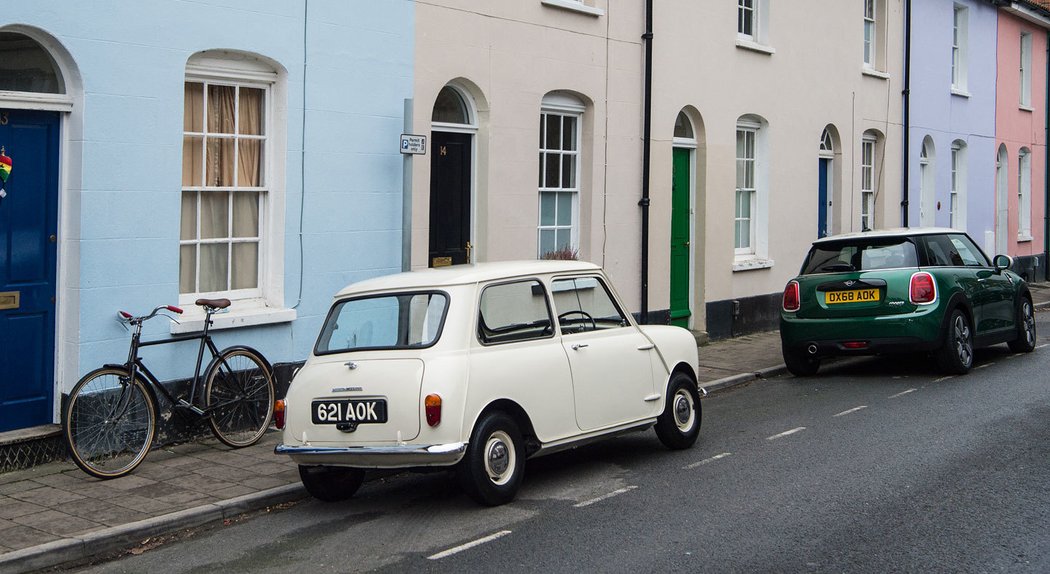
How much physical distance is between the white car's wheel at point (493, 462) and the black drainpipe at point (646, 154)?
8.17m

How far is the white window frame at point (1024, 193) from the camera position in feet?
98.9

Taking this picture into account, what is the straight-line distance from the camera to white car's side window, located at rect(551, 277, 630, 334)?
9023mm

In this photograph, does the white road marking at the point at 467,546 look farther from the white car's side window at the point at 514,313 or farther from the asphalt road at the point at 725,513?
the white car's side window at the point at 514,313

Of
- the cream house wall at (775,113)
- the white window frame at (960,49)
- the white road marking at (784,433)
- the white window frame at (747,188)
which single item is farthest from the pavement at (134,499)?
the white window frame at (960,49)

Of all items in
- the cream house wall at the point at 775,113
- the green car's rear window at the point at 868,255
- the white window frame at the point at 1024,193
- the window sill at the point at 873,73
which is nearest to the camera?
the green car's rear window at the point at 868,255

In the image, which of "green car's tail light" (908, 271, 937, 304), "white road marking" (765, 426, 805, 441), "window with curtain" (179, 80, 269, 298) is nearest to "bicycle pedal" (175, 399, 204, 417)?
"window with curtain" (179, 80, 269, 298)

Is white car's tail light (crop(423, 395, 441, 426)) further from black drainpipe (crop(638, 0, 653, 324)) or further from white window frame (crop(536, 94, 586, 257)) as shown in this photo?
black drainpipe (crop(638, 0, 653, 324))

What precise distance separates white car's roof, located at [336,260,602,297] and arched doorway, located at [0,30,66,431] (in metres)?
2.59

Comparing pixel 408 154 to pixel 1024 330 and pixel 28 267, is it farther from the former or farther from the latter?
pixel 1024 330

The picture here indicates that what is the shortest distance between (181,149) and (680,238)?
891 centimetres

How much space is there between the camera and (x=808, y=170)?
67.4ft

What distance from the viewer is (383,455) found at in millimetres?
7812

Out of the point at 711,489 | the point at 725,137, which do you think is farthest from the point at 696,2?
the point at 711,489

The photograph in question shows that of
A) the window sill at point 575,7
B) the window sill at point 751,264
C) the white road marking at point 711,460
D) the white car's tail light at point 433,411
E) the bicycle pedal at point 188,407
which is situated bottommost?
the white road marking at point 711,460
